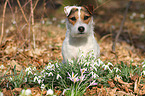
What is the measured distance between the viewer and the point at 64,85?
234 cm

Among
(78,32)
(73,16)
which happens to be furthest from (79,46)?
(73,16)

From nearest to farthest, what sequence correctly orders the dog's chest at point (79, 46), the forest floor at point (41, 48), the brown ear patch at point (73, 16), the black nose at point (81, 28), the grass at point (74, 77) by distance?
the grass at point (74, 77) < the black nose at point (81, 28) < the brown ear patch at point (73, 16) < the dog's chest at point (79, 46) < the forest floor at point (41, 48)

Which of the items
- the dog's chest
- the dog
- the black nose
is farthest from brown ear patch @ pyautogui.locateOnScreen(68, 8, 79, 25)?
the dog's chest

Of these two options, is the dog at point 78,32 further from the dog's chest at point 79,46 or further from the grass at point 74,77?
the grass at point 74,77

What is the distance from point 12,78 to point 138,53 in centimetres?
331

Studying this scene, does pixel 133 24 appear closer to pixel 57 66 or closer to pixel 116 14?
pixel 116 14

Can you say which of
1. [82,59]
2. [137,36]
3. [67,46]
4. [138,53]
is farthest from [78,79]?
[137,36]

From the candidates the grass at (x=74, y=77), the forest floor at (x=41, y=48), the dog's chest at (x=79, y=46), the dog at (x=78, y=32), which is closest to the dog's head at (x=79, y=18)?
the dog at (x=78, y=32)

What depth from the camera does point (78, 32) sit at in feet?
8.18

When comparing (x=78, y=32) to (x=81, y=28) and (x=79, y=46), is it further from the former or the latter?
(x=79, y=46)

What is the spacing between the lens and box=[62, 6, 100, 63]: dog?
253 centimetres

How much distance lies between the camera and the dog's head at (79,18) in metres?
2.50

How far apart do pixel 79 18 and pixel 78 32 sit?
24cm

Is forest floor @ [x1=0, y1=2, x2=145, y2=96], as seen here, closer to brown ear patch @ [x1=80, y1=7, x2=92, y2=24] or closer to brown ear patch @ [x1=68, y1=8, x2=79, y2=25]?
brown ear patch @ [x1=68, y1=8, x2=79, y2=25]
